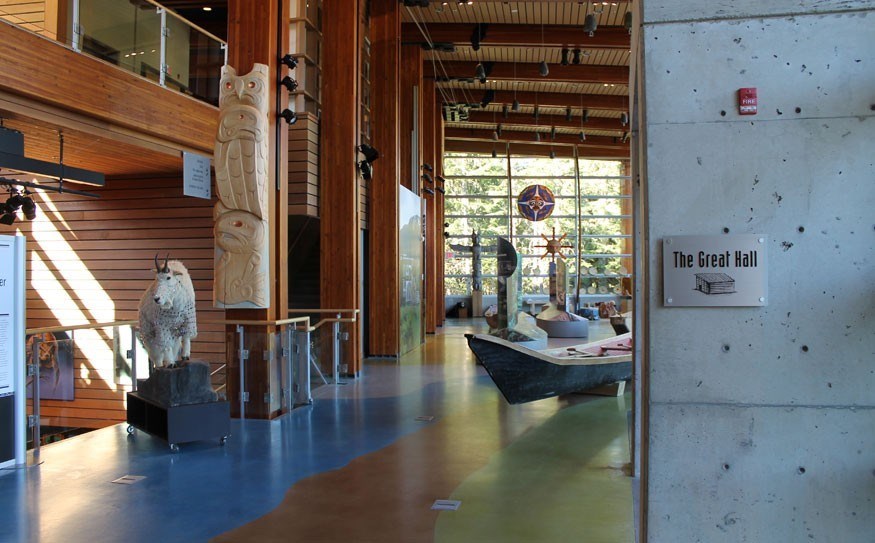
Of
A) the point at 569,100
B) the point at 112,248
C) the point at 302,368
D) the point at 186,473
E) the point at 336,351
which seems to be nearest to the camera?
→ the point at 186,473

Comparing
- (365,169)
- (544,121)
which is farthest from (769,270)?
(544,121)

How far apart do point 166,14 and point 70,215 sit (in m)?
4.89

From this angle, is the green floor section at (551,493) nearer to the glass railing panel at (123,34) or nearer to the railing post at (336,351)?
the railing post at (336,351)

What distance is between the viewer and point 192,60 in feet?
30.7

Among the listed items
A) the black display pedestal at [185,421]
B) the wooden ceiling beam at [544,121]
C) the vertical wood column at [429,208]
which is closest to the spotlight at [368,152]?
the black display pedestal at [185,421]

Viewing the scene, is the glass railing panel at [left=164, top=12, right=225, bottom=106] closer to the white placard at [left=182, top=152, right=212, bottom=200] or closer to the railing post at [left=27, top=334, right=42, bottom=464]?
the white placard at [left=182, top=152, right=212, bottom=200]

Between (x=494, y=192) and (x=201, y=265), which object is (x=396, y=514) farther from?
(x=494, y=192)

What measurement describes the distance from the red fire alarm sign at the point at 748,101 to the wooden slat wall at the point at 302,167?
27.3ft

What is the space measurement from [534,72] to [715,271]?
16.5 m

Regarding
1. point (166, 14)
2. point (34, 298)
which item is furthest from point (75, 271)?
point (166, 14)

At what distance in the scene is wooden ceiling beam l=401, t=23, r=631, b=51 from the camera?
14961mm

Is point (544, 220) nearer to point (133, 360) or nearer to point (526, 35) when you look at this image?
point (526, 35)

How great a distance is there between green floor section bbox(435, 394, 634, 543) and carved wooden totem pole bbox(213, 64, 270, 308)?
320 centimetres

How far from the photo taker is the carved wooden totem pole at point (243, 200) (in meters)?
7.35
